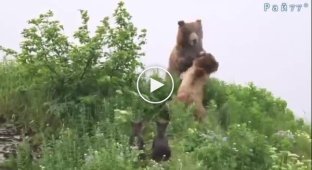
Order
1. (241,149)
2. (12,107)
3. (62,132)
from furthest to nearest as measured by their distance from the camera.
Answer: (12,107) < (62,132) < (241,149)

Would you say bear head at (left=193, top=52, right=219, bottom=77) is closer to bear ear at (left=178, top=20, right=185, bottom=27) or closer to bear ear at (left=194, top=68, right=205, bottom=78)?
bear ear at (left=194, top=68, right=205, bottom=78)

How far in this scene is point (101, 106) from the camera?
561 cm

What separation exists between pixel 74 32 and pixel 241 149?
1812mm

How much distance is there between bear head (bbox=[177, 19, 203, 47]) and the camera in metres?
5.84

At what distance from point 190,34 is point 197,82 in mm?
427

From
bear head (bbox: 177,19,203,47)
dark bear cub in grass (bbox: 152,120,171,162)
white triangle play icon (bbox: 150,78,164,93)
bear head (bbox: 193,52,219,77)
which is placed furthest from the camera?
bear head (bbox: 177,19,203,47)

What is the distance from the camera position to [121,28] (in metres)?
5.77

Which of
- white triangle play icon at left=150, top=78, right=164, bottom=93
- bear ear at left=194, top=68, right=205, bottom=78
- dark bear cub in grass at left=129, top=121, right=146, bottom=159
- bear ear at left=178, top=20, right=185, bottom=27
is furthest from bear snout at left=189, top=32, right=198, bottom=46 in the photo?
dark bear cub in grass at left=129, top=121, right=146, bottom=159

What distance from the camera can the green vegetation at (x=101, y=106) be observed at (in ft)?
16.6

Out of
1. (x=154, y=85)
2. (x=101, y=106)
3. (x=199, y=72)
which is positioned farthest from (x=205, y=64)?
(x=101, y=106)

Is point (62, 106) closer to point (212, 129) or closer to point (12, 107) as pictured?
point (12, 107)

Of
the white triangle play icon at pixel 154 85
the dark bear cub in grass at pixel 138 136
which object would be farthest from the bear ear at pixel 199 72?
the dark bear cub in grass at pixel 138 136

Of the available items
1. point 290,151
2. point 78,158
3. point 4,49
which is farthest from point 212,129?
point 4,49

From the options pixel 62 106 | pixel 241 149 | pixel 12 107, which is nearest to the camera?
pixel 241 149
